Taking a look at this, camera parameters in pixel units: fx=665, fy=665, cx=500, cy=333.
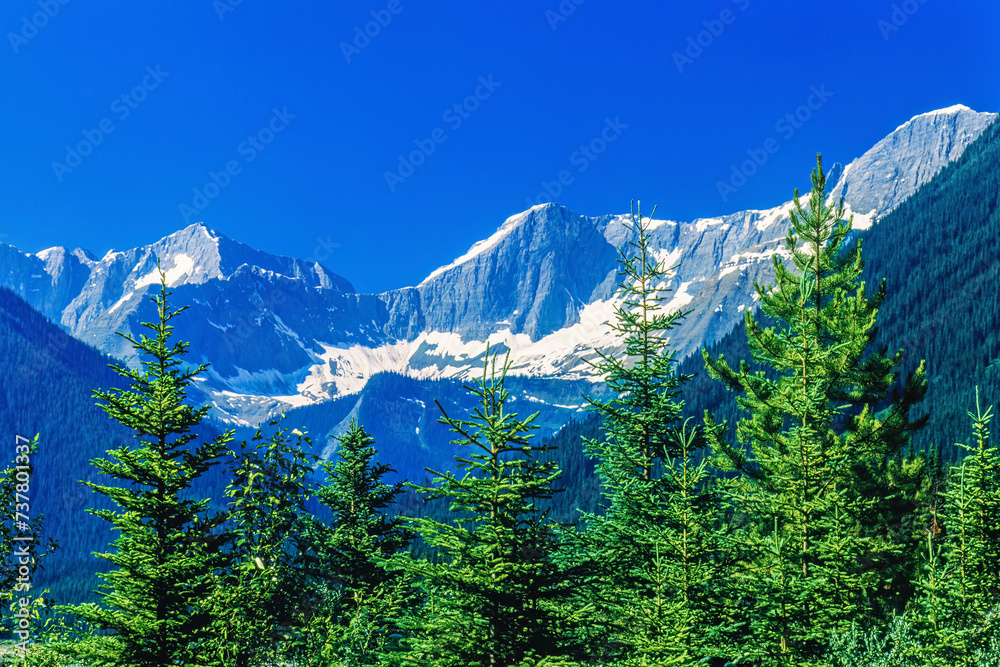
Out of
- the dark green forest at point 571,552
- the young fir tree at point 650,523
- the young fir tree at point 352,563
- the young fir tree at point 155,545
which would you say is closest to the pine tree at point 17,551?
the dark green forest at point 571,552

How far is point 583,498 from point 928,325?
104275 millimetres

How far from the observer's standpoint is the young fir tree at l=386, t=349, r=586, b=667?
34.8 ft

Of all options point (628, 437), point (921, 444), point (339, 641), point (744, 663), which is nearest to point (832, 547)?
point (744, 663)

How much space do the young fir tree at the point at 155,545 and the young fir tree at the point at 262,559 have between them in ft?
2.08

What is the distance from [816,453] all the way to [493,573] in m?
9.74

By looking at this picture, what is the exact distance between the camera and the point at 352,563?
2453cm

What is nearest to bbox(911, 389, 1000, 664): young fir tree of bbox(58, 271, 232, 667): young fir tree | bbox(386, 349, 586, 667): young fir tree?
bbox(386, 349, 586, 667): young fir tree

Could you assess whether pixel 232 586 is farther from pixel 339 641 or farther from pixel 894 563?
pixel 894 563

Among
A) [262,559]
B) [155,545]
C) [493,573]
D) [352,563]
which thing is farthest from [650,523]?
[352,563]

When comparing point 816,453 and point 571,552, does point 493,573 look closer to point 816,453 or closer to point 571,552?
point 571,552

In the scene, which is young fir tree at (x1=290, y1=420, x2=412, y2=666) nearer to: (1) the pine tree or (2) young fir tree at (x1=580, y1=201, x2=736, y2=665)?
(2) young fir tree at (x1=580, y1=201, x2=736, y2=665)

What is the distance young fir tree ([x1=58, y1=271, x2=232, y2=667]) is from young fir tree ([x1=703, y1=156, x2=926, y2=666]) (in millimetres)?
11883

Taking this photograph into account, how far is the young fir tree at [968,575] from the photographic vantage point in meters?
14.3

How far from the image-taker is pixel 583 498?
18338 centimetres
